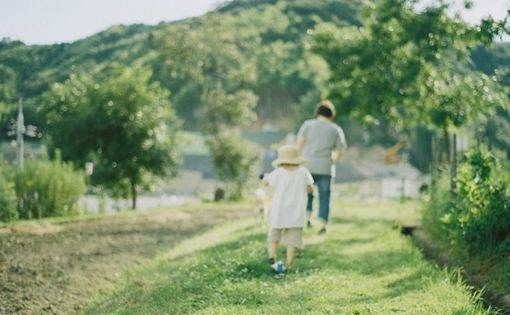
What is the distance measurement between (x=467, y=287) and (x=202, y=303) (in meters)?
2.46

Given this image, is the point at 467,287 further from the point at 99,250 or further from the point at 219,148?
the point at 219,148

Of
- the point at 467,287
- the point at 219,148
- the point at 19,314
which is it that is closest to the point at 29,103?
the point at 219,148

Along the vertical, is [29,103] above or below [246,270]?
above

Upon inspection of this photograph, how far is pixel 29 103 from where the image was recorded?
1803 centimetres

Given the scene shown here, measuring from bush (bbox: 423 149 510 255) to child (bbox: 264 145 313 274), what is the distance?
1.76 m

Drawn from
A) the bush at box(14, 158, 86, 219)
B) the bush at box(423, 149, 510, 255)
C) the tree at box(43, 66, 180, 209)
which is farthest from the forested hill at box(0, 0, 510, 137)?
the bush at box(423, 149, 510, 255)

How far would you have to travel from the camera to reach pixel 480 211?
7.14 m

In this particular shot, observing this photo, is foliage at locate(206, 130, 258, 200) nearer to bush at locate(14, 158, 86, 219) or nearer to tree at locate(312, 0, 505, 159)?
tree at locate(312, 0, 505, 159)

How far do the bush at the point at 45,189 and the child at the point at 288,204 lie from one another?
7.56 m

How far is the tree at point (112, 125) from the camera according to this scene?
1912 centimetres

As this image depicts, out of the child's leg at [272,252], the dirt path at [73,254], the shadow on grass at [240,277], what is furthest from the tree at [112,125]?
the child's leg at [272,252]

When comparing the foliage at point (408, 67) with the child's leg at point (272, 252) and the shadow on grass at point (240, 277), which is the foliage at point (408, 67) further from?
the child's leg at point (272, 252)

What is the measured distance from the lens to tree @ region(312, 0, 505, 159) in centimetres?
1227

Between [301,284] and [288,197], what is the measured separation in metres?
1.28
